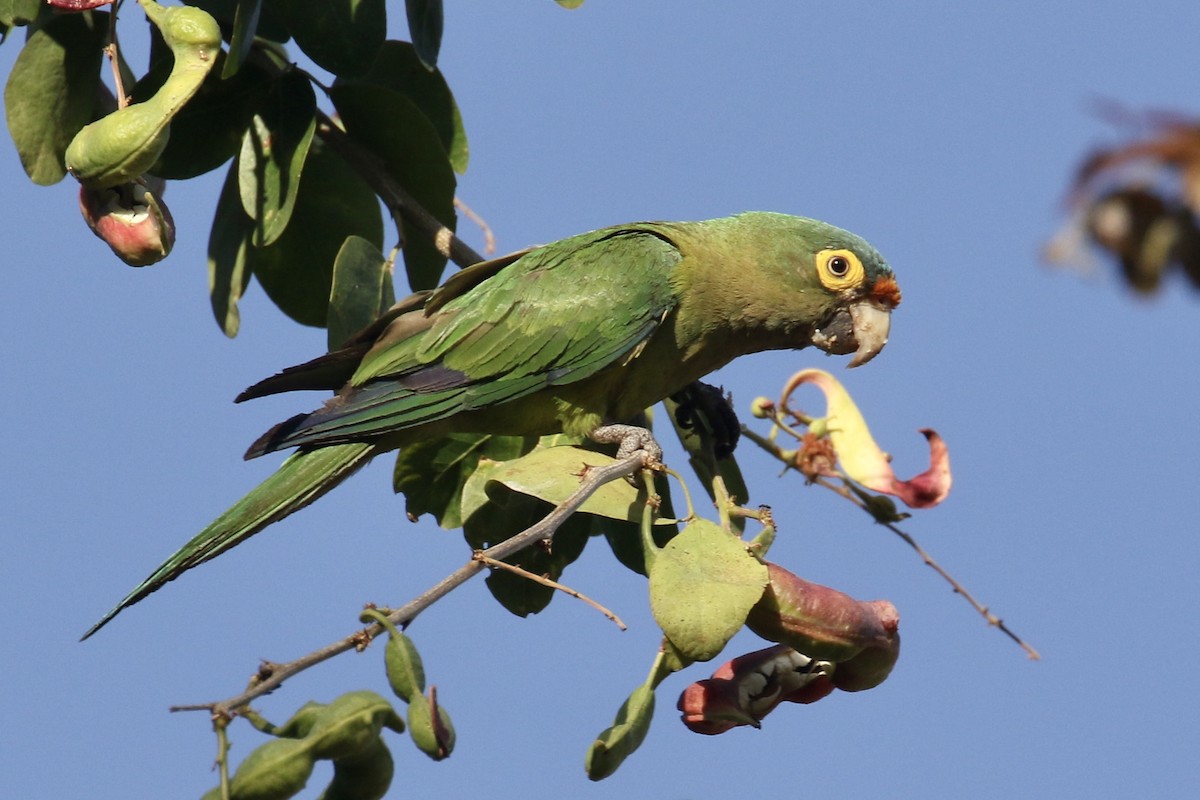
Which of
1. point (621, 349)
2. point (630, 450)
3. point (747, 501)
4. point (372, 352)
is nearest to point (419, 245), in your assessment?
point (372, 352)

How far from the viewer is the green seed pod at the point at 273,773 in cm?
228

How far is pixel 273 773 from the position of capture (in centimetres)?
229

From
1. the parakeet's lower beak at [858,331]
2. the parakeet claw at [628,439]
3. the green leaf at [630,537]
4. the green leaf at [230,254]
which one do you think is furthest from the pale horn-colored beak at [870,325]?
the green leaf at [230,254]

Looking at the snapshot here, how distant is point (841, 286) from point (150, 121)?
2514mm

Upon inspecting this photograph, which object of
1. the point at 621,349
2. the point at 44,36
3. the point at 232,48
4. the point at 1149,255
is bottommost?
the point at 621,349

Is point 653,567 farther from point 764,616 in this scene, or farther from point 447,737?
point 447,737

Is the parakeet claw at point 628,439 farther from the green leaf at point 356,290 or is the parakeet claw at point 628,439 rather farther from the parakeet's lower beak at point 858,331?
the parakeet's lower beak at point 858,331

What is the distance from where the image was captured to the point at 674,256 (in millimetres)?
4629

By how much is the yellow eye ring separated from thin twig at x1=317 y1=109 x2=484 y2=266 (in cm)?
141

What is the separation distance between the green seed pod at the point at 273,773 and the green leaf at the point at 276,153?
1.98 metres

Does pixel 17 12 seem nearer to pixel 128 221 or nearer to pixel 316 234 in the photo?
pixel 128 221

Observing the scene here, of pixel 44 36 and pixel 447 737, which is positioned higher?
pixel 44 36

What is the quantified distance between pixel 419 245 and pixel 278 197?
67 centimetres

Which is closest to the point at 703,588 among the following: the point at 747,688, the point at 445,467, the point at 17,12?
the point at 747,688
